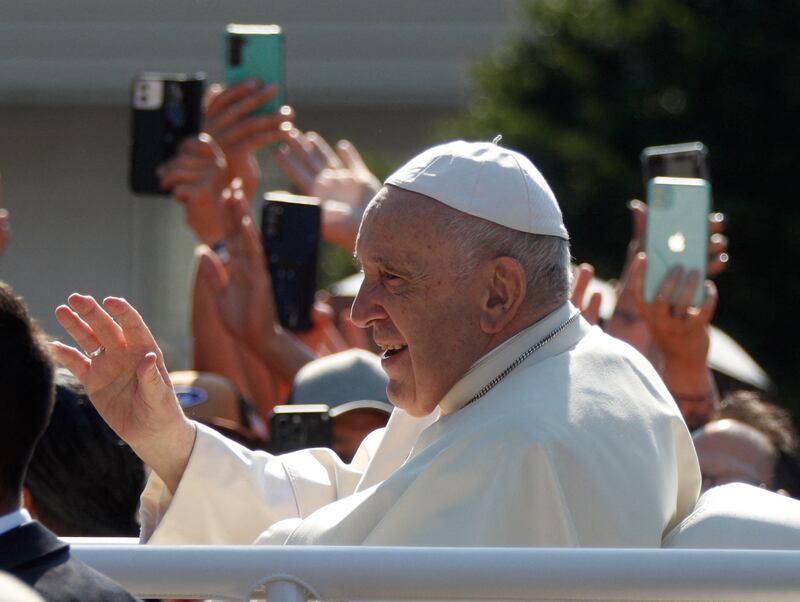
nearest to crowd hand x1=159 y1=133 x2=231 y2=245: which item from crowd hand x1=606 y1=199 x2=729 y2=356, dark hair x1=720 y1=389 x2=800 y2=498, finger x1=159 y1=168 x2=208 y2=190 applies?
finger x1=159 y1=168 x2=208 y2=190

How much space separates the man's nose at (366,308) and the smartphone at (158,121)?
7.65ft

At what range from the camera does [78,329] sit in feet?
9.13

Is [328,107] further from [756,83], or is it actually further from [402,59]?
[756,83]

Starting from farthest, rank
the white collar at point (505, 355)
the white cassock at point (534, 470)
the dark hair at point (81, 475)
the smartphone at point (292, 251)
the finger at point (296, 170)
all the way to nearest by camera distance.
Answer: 1. the finger at point (296, 170)
2. the smartphone at point (292, 251)
3. the dark hair at point (81, 475)
4. the white collar at point (505, 355)
5. the white cassock at point (534, 470)

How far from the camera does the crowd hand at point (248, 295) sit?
4863mm

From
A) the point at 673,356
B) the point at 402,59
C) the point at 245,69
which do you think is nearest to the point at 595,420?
the point at 673,356

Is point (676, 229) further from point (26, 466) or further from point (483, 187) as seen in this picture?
point (26, 466)

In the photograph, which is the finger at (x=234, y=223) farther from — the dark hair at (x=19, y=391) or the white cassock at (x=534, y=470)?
the dark hair at (x=19, y=391)

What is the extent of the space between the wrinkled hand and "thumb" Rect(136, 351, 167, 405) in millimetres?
1947

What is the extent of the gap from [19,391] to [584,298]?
260 cm

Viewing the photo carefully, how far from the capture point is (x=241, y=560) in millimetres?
1866

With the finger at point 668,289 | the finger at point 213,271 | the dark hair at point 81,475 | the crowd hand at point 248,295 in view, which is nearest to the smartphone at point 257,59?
the crowd hand at point 248,295

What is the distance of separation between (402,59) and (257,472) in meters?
13.6

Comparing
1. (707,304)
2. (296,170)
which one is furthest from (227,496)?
(296,170)
